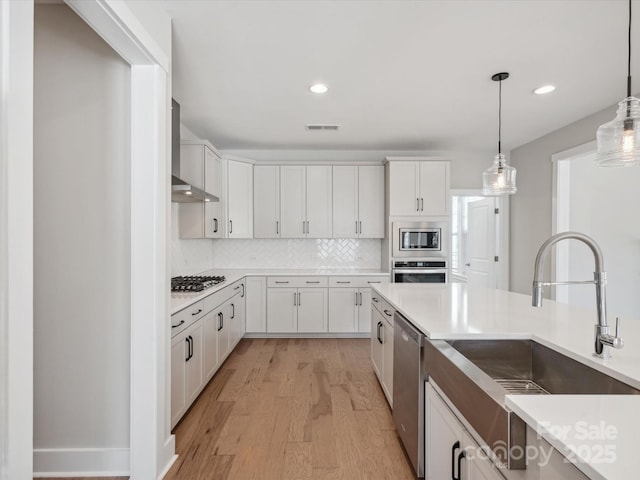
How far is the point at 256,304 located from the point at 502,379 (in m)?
3.39

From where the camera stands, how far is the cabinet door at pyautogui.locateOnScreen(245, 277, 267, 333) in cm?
440

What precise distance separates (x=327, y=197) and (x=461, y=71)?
7.98ft

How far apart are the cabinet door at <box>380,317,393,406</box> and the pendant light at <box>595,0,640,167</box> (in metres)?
1.54

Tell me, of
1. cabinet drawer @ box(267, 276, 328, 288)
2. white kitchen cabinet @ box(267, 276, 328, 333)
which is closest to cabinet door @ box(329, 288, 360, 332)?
white kitchen cabinet @ box(267, 276, 328, 333)

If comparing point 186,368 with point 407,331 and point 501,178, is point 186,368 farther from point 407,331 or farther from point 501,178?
point 501,178

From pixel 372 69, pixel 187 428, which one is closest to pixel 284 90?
pixel 372 69

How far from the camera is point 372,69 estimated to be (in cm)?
255

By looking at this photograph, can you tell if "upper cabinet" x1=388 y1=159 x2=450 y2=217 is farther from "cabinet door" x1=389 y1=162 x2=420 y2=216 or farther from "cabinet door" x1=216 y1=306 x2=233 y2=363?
"cabinet door" x1=216 y1=306 x2=233 y2=363

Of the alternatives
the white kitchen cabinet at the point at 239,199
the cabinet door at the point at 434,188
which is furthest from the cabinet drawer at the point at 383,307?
the white kitchen cabinet at the point at 239,199

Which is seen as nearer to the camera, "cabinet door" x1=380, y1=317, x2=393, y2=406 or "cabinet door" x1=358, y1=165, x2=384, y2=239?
"cabinet door" x1=380, y1=317, x2=393, y2=406

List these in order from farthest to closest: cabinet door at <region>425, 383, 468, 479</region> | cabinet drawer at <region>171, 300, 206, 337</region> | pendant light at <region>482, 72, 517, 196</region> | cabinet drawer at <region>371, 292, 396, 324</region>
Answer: pendant light at <region>482, 72, 517, 196</region>
cabinet drawer at <region>371, 292, 396, 324</region>
cabinet drawer at <region>171, 300, 206, 337</region>
cabinet door at <region>425, 383, 468, 479</region>

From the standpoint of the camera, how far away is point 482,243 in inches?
205

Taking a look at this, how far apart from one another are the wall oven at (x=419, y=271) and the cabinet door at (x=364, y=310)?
44cm

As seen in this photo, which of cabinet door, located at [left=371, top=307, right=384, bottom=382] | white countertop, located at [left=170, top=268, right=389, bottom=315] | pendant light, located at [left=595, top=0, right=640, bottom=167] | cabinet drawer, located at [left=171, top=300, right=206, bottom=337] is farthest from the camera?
white countertop, located at [left=170, top=268, right=389, bottom=315]
